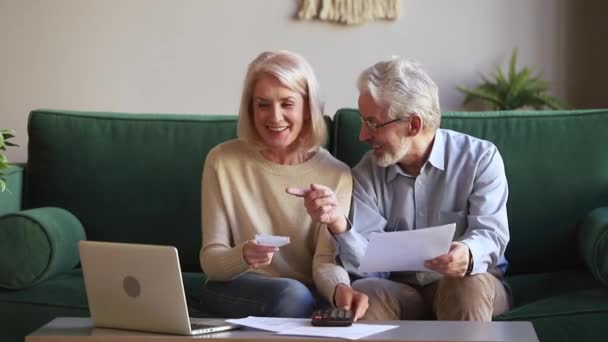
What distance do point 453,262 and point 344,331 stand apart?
44 cm

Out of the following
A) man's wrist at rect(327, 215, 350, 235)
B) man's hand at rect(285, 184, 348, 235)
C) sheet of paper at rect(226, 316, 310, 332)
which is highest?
man's hand at rect(285, 184, 348, 235)

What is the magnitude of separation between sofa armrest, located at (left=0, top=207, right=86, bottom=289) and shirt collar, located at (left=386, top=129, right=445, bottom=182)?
0.90m

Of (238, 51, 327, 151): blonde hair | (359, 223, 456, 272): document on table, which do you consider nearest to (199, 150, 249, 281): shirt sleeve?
(238, 51, 327, 151): blonde hair

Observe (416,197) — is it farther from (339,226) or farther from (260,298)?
(260,298)

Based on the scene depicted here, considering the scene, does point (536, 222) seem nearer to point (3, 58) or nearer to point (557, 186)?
point (557, 186)

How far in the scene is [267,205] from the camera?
2467 millimetres

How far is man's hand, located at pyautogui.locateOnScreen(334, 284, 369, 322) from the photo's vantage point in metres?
2.10

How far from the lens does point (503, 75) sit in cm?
414

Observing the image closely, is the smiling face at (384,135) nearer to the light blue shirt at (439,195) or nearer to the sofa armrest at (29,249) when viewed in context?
the light blue shirt at (439,195)

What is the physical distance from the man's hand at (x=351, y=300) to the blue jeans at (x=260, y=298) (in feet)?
0.29

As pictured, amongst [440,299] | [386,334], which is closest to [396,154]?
[440,299]

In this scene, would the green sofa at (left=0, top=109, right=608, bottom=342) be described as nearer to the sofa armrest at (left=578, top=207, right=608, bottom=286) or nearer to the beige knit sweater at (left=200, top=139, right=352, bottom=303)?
the sofa armrest at (left=578, top=207, right=608, bottom=286)

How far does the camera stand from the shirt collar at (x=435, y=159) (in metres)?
2.42

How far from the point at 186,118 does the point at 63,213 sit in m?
0.47
